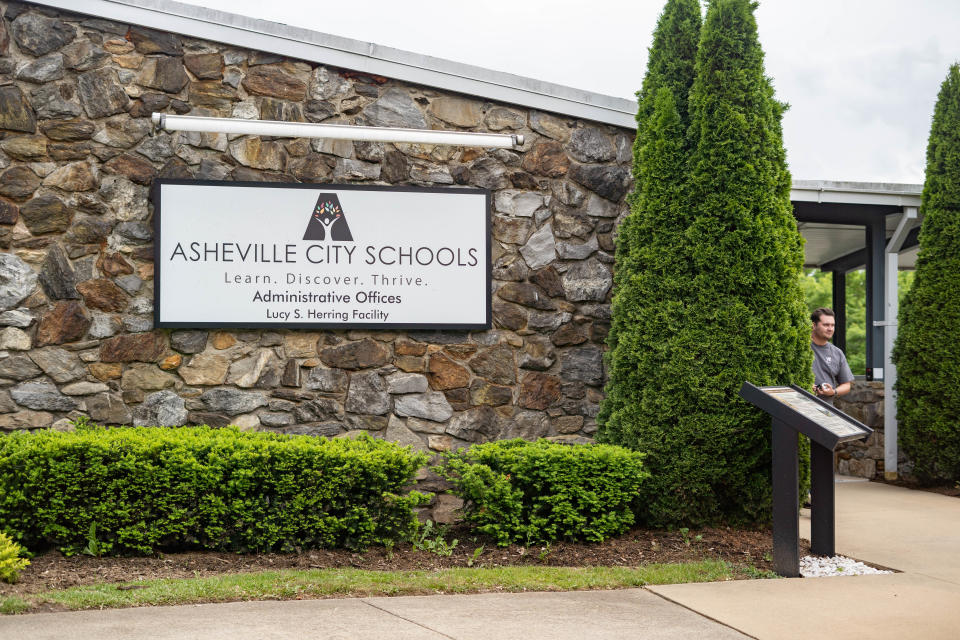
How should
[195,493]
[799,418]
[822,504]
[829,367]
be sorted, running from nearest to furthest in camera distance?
1. [799,418]
2. [195,493]
3. [822,504]
4. [829,367]

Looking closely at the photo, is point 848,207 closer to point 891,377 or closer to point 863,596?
point 891,377

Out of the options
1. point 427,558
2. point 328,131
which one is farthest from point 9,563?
point 328,131

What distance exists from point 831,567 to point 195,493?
154 inches

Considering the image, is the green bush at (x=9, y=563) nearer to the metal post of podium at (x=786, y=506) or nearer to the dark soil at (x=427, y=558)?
the dark soil at (x=427, y=558)

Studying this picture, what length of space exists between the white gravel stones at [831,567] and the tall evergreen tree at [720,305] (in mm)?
772

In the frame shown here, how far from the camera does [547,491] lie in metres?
5.81

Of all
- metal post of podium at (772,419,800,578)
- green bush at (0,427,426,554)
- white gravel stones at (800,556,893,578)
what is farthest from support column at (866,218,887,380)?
green bush at (0,427,426,554)

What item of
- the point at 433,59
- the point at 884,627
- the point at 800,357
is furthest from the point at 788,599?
the point at 433,59

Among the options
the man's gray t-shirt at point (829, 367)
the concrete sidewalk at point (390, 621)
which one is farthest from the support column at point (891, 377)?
the concrete sidewalk at point (390, 621)

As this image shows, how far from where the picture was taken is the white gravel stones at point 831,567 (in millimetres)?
5129

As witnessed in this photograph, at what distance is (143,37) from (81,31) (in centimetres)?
43

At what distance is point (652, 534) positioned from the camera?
609 centimetres

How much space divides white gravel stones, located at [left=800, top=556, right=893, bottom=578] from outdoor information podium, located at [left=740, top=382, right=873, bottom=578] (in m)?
0.10

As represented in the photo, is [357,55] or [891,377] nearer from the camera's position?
[357,55]
